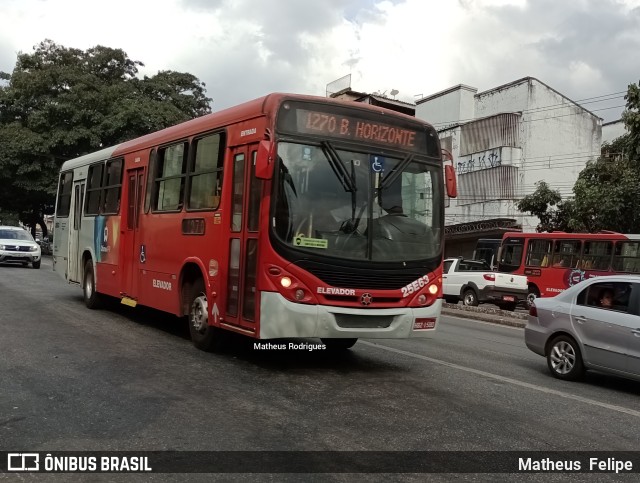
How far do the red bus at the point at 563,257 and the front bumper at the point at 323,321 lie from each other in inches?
578

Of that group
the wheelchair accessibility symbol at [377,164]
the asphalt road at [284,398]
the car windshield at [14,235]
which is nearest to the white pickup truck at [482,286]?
the asphalt road at [284,398]

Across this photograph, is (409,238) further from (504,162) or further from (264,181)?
(504,162)

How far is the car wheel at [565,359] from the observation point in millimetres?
7742

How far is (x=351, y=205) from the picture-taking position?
694cm

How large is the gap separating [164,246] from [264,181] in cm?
307

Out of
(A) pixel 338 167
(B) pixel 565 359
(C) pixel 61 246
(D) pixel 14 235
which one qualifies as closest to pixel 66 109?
(D) pixel 14 235

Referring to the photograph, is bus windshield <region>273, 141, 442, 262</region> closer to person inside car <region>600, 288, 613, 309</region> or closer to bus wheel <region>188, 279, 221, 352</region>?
bus wheel <region>188, 279, 221, 352</region>

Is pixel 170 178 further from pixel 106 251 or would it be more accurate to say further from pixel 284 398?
pixel 284 398

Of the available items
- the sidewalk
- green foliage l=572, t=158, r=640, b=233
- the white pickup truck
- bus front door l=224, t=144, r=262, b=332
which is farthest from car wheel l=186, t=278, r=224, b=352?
green foliage l=572, t=158, r=640, b=233

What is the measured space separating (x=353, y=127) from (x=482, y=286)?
570 inches

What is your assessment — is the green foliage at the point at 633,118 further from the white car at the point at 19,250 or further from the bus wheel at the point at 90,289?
the white car at the point at 19,250

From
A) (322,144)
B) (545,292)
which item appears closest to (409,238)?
(322,144)

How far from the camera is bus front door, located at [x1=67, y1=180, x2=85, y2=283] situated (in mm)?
13219

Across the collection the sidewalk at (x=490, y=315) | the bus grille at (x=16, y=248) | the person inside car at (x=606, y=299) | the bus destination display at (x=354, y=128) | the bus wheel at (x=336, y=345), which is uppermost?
the bus destination display at (x=354, y=128)
